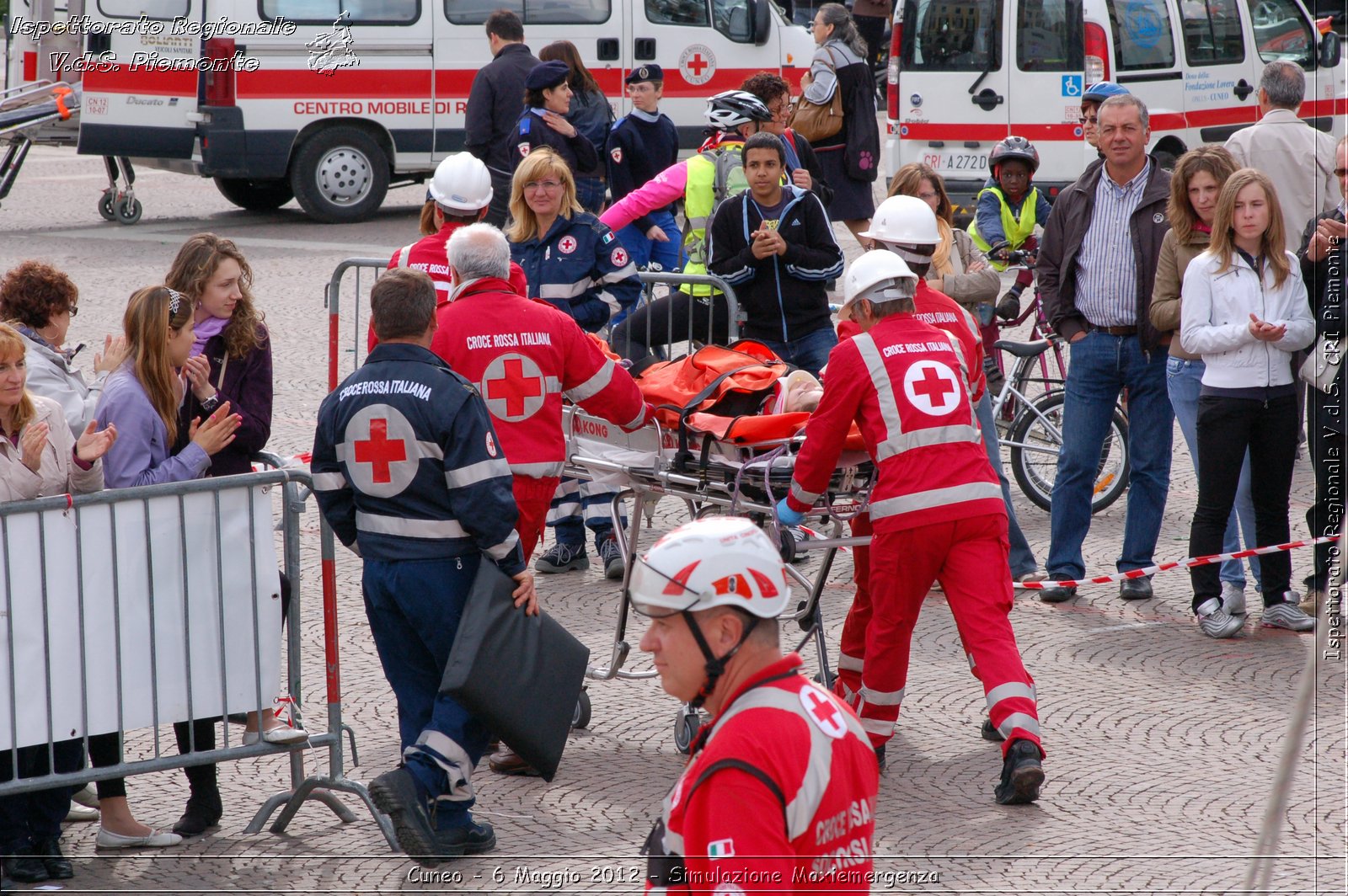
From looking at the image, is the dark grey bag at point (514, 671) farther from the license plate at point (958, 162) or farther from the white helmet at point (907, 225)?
the license plate at point (958, 162)

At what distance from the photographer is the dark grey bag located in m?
4.63

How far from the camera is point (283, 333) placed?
12.0 metres

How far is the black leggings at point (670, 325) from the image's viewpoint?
831cm

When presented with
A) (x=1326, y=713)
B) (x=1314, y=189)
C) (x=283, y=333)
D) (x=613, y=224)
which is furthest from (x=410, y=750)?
(x=283, y=333)

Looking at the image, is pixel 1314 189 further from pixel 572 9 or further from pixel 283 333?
pixel 572 9

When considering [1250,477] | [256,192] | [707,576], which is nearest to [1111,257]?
[1250,477]

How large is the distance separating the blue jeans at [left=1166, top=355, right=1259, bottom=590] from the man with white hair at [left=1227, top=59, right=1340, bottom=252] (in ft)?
7.38

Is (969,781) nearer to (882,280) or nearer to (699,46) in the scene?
(882,280)

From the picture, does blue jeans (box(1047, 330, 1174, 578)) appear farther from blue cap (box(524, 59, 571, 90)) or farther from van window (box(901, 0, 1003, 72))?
van window (box(901, 0, 1003, 72))

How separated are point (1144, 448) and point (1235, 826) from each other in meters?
2.59

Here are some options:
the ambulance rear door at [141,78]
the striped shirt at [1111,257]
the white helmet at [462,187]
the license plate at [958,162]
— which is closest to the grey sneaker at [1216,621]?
the striped shirt at [1111,257]

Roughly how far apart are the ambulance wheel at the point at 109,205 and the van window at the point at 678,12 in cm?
618

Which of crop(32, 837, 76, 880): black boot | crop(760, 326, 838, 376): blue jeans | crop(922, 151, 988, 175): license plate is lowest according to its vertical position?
crop(32, 837, 76, 880): black boot

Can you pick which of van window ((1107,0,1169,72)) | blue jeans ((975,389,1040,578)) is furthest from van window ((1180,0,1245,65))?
blue jeans ((975,389,1040,578))
